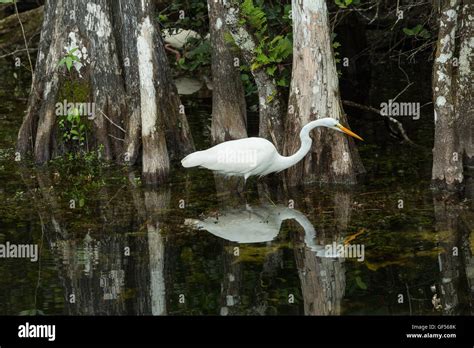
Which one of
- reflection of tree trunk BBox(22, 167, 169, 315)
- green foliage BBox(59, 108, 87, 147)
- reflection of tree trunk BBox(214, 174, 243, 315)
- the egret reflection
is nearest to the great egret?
reflection of tree trunk BBox(214, 174, 243, 315)

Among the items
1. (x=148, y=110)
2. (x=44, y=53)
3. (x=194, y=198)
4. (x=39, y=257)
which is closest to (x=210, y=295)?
(x=39, y=257)

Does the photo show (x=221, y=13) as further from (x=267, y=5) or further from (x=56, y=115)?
(x=56, y=115)

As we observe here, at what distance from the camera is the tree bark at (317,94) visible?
1329cm

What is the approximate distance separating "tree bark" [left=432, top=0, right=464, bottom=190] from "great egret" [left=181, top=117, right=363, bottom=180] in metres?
1.07

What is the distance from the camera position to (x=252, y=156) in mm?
13125

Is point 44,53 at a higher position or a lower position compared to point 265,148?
higher

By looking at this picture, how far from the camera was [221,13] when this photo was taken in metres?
14.7

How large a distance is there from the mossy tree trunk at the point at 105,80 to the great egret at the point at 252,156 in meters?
1.06

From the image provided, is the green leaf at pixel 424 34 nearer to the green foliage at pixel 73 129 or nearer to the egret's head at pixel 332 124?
the egret's head at pixel 332 124

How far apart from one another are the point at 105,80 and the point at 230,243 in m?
4.49

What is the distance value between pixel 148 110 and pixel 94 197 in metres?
1.50

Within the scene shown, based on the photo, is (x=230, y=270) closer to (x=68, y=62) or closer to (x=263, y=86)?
(x=263, y=86)

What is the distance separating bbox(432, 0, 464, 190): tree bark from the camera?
1273 centimetres

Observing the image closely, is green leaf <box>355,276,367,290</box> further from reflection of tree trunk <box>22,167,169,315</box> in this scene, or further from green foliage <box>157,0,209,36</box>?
green foliage <box>157,0,209,36</box>
